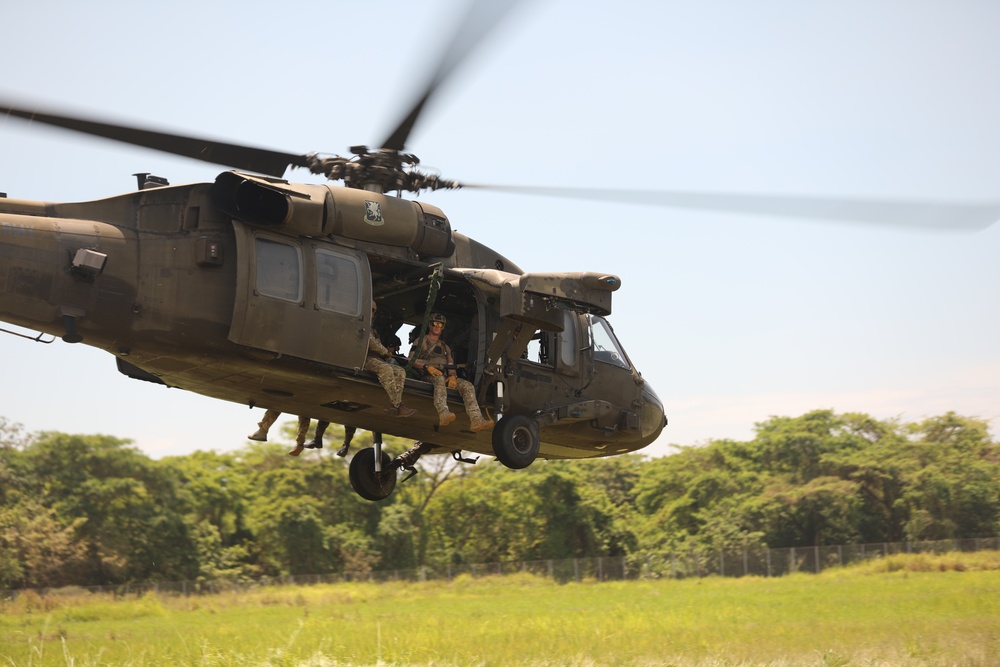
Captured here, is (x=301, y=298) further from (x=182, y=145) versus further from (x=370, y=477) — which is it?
(x=370, y=477)

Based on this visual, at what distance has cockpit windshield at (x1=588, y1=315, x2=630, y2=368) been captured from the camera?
49.9 feet

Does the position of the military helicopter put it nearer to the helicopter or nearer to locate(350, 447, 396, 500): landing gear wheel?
the helicopter

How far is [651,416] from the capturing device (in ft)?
52.7

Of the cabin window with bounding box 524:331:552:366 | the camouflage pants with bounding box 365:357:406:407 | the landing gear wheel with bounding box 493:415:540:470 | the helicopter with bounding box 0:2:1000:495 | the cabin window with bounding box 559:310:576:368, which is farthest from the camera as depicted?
the cabin window with bounding box 559:310:576:368

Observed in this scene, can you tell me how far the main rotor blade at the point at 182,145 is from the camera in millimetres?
10563

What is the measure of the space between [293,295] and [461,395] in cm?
275

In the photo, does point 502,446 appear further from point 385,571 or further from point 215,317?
point 385,571

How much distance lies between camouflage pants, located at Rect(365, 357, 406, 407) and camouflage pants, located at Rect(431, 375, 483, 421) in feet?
1.76

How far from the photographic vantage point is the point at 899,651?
20438 mm

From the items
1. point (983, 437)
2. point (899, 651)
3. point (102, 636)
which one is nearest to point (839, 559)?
point (983, 437)

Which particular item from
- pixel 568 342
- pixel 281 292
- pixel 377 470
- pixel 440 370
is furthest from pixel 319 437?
pixel 568 342

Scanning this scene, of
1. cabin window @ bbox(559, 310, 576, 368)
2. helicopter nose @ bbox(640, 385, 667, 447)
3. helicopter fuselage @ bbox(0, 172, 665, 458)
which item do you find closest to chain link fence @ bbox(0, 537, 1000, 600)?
helicopter nose @ bbox(640, 385, 667, 447)

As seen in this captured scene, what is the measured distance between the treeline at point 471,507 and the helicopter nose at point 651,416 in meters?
37.2

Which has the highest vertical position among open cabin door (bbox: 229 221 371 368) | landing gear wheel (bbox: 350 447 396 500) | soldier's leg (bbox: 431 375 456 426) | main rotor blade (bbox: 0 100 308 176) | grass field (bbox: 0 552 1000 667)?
main rotor blade (bbox: 0 100 308 176)
